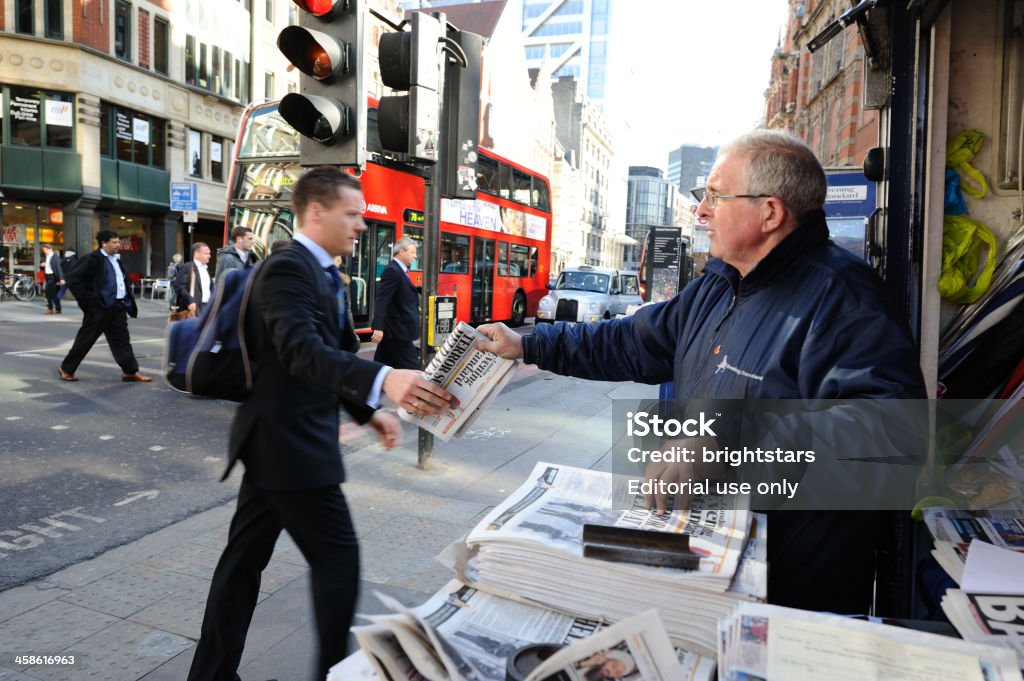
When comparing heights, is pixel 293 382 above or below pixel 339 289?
below

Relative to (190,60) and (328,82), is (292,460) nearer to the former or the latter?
(328,82)

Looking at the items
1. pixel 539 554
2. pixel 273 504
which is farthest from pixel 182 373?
pixel 539 554

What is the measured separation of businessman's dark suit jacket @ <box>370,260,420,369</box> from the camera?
751cm

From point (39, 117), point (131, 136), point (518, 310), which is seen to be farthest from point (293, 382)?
point (131, 136)

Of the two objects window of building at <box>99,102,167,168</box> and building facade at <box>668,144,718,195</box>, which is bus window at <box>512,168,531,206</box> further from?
building facade at <box>668,144,718,195</box>

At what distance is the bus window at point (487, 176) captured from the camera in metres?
17.6

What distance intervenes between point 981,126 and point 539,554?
93.0 inches

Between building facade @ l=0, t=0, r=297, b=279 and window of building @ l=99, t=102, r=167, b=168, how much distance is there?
0.15 ft

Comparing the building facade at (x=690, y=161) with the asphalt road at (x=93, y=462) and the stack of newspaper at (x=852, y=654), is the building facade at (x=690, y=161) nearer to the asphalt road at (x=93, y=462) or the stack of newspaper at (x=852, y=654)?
the asphalt road at (x=93, y=462)

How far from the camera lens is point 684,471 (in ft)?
5.27

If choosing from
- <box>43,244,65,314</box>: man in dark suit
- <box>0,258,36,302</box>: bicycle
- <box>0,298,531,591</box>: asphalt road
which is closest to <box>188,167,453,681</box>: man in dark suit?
<box>0,298,531,591</box>: asphalt road

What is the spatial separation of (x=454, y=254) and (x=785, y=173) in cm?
1499

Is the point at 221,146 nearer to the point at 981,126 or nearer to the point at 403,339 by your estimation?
the point at 403,339

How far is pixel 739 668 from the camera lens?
3.54 feet
